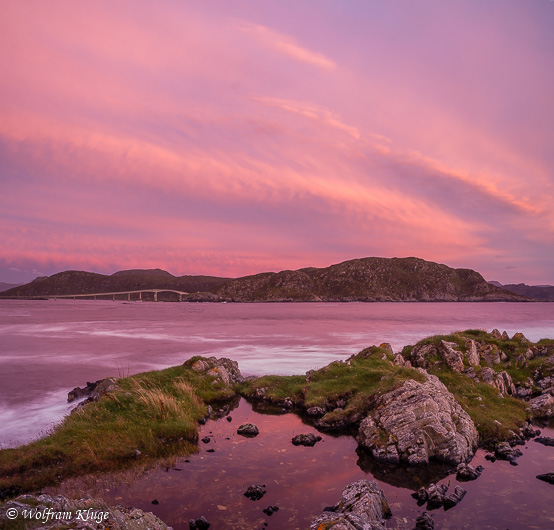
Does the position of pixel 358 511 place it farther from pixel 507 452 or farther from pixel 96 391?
pixel 96 391

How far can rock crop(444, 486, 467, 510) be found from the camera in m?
12.6

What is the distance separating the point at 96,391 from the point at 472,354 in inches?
1026

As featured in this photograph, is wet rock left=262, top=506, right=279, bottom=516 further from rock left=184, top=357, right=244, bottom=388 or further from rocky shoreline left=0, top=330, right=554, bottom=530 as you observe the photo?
rock left=184, top=357, right=244, bottom=388

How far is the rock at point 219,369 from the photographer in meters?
27.4

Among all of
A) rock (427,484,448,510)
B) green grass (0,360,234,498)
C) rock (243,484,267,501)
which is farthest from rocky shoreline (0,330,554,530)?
rock (243,484,267,501)

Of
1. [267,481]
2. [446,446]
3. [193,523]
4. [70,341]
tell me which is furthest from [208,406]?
[70,341]

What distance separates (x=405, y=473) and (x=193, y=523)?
8.47 m

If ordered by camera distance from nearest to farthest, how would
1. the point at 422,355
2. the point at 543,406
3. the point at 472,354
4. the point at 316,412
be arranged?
the point at 316,412 → the point at 543,406 → the point at 472,354 → the point at 422,355

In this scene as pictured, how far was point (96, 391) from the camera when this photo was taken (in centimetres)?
2406

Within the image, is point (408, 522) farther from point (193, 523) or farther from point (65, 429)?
point (65, 429)

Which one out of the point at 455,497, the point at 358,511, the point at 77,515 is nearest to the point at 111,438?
the point at 77,515

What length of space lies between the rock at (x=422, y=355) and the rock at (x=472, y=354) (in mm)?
2266

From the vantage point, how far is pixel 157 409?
19453mm

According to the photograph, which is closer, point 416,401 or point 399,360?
point 416,401
